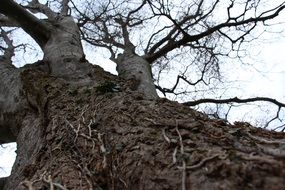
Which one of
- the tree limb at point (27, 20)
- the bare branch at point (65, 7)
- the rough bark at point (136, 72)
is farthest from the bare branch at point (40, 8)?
the rough bark at point (136, 72)

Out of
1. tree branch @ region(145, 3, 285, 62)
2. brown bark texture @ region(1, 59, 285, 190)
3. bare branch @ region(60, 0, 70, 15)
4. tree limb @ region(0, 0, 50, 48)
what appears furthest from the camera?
bare branch @ region(60, 0, 70, 15)

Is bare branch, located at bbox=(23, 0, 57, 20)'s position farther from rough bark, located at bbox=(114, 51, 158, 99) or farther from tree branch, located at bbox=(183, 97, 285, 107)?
tree branch, located at bbox=(183, 97, 285, 107)

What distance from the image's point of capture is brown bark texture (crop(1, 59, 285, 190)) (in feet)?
3.99

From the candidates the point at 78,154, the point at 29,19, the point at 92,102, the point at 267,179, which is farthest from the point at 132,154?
the point at 29,19

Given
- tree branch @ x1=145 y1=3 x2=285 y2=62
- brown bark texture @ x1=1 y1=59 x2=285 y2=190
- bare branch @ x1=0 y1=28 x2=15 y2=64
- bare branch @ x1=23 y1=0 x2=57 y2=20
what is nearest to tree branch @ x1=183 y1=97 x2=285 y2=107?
tree branch @ x1=145 y1=3 x2=285 y2=62

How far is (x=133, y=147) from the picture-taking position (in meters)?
1.66

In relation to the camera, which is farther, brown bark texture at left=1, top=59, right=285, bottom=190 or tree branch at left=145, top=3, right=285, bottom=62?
tree branch at left=145, top=3, right=285, bottom=62

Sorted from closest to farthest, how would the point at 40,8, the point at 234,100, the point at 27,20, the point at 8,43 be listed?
the point at 27,20
the point at 234,100
the point at 40,8
the point at 8,43

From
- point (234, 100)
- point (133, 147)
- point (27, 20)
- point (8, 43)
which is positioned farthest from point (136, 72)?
point (8, 43)

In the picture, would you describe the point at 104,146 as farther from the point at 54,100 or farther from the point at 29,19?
the point at 29,19

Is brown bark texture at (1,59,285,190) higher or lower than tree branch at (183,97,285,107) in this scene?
lower

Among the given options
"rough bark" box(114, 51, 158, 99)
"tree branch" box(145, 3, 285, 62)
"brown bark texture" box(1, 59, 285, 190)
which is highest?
"tree branch" box(145, 3, 285, 62)

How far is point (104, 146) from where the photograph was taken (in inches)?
71.2

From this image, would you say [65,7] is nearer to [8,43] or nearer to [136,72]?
[8,43]
